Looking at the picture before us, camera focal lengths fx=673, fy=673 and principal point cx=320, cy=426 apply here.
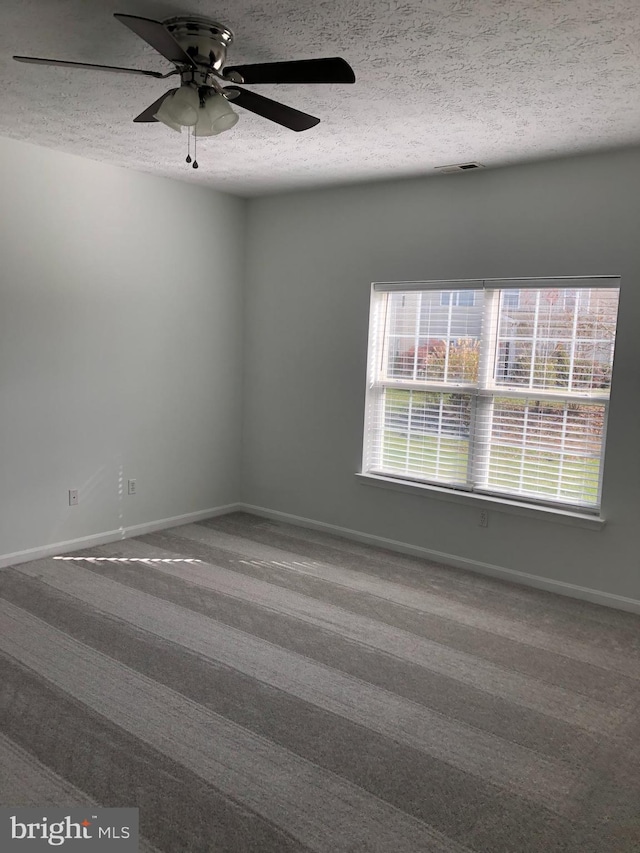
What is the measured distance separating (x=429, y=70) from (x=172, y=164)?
231cm

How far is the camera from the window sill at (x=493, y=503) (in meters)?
4.10

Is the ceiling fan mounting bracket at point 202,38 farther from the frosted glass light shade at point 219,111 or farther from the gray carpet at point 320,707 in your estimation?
the gray carpet at point 320,707

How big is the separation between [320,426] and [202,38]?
3224mm

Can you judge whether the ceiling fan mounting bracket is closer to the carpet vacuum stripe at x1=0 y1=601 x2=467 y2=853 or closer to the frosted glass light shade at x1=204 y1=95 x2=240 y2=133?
the frosted glass light shade at x1=204 y1=95 x2=240 y2=133

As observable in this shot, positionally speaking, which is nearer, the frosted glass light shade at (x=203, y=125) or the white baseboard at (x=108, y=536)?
the frosted glass light shade at (x=203, y=125)

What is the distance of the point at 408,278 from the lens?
4.77m

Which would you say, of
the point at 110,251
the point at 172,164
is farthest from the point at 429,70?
the point at 110,251

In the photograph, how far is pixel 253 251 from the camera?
5648 millimetres

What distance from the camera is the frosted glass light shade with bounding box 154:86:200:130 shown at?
7.94 ft

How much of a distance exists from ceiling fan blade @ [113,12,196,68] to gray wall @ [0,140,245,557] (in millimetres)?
2333

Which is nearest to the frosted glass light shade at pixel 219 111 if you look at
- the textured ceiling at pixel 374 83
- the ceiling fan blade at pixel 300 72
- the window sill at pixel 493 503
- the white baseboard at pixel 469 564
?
the ceiling fan blade at pixel 300 72

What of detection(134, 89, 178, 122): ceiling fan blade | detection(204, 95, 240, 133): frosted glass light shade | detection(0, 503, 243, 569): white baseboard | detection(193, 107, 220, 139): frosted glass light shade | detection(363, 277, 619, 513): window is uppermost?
detection(134, 89, 178, 122): ceiling fan blade

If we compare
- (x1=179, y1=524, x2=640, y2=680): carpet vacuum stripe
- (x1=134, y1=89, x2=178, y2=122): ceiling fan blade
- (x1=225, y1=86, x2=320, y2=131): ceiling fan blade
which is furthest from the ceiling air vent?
(x1=179, y1=524, x2=640, y2=680): carpet vacuum stripe

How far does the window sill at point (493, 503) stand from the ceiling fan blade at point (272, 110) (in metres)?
2.74
